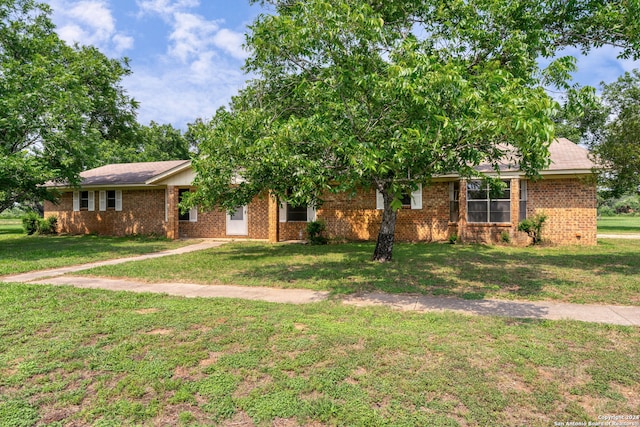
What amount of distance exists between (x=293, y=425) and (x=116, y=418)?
137 cm

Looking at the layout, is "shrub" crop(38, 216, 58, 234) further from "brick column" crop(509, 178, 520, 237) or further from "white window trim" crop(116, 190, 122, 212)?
"brick column" crop(509, 178, 520, 237)

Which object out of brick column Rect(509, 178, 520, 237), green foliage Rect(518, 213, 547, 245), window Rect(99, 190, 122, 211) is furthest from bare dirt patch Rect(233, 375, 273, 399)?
window Rect(99, 190, 122, 211)

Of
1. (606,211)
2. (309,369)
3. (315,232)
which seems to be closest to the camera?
(309,369)

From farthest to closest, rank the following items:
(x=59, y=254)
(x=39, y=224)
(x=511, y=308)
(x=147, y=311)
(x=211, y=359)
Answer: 1. (x=39, y=224)
2. (x=59, y=254)
3. (x=511, y=308)
4. (x=147, y=311)
5. (x=211, y=359)

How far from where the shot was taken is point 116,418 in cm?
281

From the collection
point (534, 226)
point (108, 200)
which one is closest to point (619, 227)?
point (534, 226)

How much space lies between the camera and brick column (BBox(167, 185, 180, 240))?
1666 centimetres

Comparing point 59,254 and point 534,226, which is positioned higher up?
point 534,226

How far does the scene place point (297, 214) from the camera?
16.3 meters

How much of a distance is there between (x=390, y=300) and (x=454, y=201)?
32.4 ft

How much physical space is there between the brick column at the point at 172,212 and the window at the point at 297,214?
5185 millimetres

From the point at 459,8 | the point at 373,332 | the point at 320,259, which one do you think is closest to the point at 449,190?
the point at 320,259

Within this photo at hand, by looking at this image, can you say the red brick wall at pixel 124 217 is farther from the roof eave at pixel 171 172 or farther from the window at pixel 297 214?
the window at pixel 297 214

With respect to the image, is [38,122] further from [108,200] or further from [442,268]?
[442,268]
